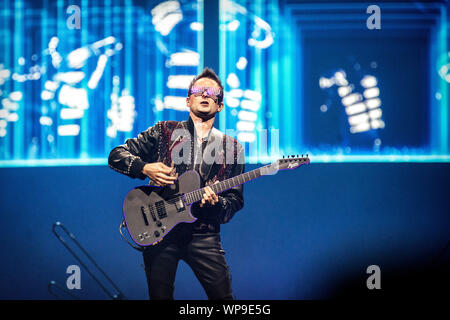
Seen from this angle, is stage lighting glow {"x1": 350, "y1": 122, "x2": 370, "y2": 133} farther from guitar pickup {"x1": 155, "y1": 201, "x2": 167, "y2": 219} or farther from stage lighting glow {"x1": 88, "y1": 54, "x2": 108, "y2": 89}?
stage lighting glow {"x1": 88, "y1": 54, "x2": 108, "y2": 89}

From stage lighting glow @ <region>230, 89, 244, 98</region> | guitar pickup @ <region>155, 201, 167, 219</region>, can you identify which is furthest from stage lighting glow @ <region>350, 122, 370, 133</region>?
guitar pickup @ <region>155, 201, 167, 219</region>

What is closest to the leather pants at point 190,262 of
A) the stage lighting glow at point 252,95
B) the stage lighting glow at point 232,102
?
the stage lighting glow at point 232,102

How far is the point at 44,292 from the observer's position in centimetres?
→ 421

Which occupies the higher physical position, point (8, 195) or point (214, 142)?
point (214, 142)

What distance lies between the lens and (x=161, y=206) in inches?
124

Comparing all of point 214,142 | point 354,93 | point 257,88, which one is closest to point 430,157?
point 354,93

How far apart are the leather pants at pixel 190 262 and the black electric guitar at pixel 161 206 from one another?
0.34 ft

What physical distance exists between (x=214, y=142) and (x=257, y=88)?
1158mm

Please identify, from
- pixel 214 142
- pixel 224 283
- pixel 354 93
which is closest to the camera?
pixel 224 283
